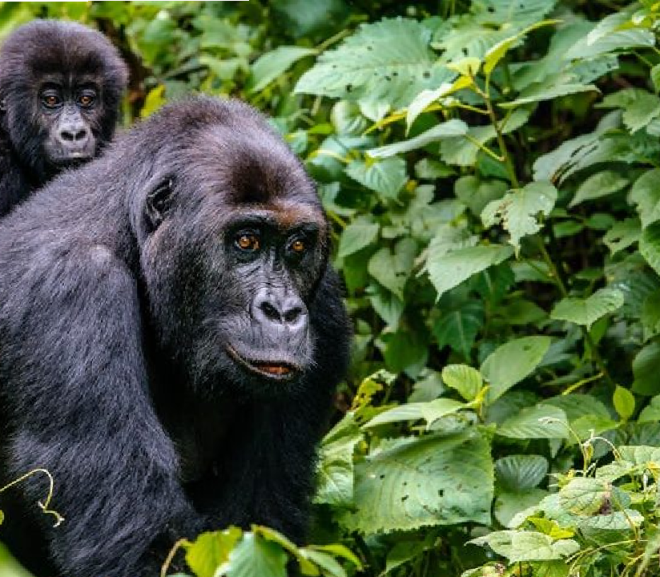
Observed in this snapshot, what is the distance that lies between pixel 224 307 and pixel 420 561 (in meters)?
1.46

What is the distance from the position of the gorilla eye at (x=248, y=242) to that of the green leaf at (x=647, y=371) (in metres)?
1.94

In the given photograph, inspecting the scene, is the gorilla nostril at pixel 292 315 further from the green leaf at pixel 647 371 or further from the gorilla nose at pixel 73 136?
the gorilla nose at pixel 73 136

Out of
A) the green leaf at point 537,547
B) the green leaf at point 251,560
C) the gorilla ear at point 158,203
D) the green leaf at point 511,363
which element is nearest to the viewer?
the green leaf at point 251,560

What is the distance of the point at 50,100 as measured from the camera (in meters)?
6.31

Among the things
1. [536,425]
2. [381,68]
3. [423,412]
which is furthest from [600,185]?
[423,412]

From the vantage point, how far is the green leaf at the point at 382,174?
616 cm

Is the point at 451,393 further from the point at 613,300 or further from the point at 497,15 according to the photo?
the point at 497,15

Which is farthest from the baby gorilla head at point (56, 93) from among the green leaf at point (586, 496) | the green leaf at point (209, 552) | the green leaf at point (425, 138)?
the green leaf at point (209, 552)

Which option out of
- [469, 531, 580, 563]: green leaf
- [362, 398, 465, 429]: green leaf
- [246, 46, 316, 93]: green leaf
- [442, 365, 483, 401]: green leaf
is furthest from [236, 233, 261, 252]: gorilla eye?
[246, 46, 316, 93]: green leaf

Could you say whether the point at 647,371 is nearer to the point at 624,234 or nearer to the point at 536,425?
the point at 624,234

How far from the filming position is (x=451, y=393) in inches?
249

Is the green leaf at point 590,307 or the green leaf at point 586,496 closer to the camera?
the green leaf at point 586,496

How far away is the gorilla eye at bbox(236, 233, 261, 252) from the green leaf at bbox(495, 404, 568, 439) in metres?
1.27

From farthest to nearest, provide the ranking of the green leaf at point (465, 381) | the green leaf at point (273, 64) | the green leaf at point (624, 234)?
1. the green leaf at point (273, 64)
2. the green leaf at point (624, 234)
3. the green leaf at point (465, 381)
